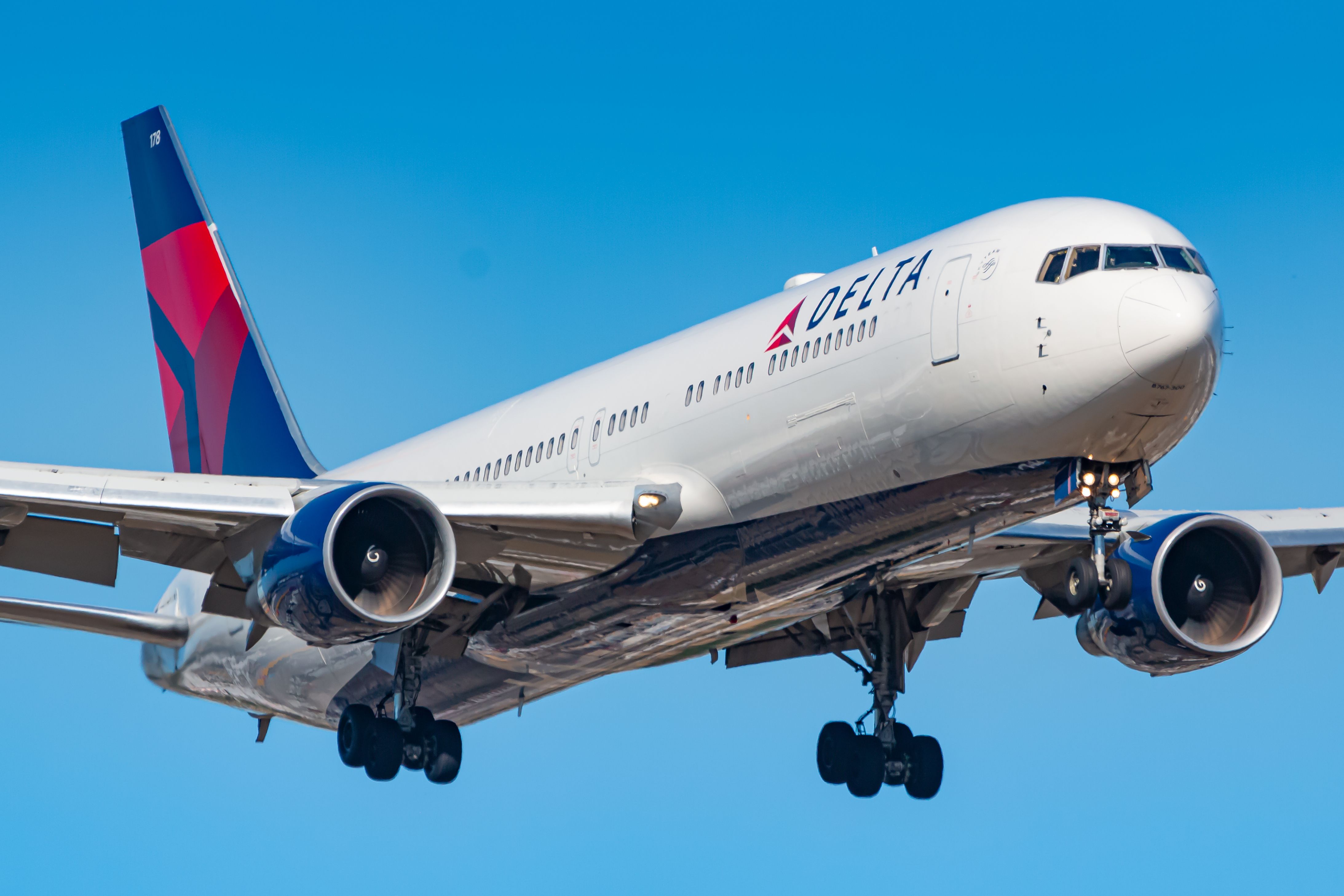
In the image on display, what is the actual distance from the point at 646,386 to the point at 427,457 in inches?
214

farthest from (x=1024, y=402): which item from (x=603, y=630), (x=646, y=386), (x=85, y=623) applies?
(x=85, y=623)

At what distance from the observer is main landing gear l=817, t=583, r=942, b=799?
2400 cm

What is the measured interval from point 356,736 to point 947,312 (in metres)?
11.1

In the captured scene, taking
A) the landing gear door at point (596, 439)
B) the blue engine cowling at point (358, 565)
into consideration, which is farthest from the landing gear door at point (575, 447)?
the blue engine cowling at point (358, 565)

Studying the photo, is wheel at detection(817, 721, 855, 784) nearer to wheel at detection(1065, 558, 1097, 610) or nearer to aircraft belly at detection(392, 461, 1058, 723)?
aircraft belly at detection(392, 461, 1058, 723)

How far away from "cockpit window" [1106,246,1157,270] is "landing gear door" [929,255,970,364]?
1.44 metres

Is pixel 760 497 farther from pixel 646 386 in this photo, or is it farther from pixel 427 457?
pixel 427 457

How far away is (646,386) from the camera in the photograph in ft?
67.0

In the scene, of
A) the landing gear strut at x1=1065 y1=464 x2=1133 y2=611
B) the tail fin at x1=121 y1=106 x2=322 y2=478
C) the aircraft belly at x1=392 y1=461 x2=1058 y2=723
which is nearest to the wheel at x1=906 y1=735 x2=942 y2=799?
the aircraft belly at x1=392 y1=461 x2=1058 y2=723

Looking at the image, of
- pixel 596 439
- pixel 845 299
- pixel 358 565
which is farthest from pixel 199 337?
pixel 845 299

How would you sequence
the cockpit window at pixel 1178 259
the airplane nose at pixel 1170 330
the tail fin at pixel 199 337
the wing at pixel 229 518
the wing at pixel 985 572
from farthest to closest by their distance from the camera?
1. the tail fin at pixel 199 337
2. the wing at pixel 985 572
3. the wing at pixel 229 518
4. the cockpit window at pixel 1178 259
5. the airplane nose at pixel 1170 330

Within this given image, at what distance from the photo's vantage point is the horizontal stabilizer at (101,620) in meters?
21.9

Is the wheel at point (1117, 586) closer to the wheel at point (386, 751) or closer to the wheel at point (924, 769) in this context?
the wheel at point (924, 769)

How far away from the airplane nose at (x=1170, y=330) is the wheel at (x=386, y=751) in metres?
12.3
